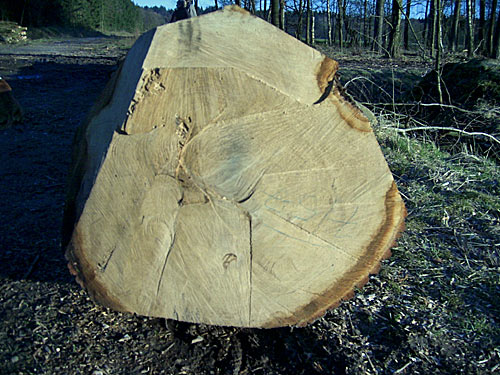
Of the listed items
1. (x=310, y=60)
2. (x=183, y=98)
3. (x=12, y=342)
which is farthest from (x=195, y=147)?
(x=12, y=342)

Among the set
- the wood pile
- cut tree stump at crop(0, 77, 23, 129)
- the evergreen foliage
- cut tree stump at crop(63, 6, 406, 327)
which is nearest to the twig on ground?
cut tree stump at crop(63, 6, 406, 327)

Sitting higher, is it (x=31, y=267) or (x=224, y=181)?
(x=224, y=181)

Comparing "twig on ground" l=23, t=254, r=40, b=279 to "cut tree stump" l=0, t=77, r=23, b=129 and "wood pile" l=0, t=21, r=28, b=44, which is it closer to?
"cut tree stump" l=0, t=77, r=23, b=129

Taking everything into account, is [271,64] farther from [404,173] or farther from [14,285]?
[404,173]

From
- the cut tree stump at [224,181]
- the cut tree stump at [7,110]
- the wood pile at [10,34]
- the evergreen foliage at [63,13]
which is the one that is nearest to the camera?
the cut tree stump at [224,181]

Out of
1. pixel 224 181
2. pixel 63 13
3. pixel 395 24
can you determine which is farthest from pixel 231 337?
pixel 63 13

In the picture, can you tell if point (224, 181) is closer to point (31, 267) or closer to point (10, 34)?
point (31, 267)

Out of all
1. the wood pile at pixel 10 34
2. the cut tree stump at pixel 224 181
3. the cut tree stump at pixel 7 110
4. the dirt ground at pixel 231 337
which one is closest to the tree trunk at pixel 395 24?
the cut tree stump at pixel 224 181

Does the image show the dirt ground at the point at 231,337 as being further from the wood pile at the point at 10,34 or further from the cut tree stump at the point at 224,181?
the wood pile at the point at 10,34

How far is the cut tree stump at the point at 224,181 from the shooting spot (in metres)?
1.70

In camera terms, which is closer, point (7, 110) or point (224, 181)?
point (224, 181)

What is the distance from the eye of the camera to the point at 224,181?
173 centimetres

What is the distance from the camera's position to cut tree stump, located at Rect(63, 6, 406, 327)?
1.70 metres

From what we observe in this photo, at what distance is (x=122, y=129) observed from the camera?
170cm
